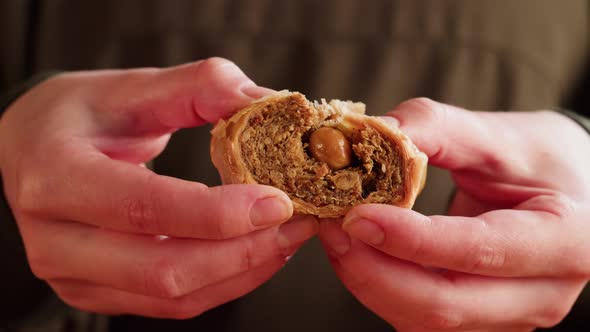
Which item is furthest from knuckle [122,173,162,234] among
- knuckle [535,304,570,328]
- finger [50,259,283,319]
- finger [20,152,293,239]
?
knuckle [535,304,570,328]

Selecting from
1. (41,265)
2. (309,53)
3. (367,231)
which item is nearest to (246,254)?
(367,231)

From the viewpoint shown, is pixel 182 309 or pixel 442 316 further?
pixel 182 309

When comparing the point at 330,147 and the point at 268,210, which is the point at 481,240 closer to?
the point at 330,147

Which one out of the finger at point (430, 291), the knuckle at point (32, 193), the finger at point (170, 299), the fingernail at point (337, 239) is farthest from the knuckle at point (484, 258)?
the knuckle at point (32, 193)

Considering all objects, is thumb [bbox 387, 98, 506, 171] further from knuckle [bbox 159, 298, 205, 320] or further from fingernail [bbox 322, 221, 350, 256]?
knuckle [bbox 159, 298, 205, 320]

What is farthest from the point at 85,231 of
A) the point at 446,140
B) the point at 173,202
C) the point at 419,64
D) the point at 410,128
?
the point at 419,64

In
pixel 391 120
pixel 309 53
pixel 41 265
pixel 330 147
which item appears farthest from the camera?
pixel 309 53

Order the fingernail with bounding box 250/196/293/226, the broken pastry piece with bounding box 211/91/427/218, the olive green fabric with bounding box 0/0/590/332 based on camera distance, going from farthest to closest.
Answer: the olive green fabric with bounding box 0/0/590/332, the broken pastry piece with bounding box 211/91/427/218, the fingernail with bounding box 250/196/293/226
